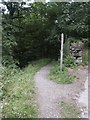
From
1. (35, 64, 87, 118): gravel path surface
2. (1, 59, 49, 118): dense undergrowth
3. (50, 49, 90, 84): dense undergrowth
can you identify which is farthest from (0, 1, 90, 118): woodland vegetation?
(35, 64, 87, 118): gravel path surface

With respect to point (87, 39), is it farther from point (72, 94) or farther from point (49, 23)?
point (72, 94)

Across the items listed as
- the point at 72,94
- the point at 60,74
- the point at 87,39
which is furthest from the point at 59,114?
the point at 87,39

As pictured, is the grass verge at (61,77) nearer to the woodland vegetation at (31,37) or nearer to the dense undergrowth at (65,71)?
the dense undergrowth at (65,71)

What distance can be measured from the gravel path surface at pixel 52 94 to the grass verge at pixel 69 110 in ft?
0.37

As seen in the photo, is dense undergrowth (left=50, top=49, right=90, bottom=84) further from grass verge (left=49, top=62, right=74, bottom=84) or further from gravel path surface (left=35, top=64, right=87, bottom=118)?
gravel path surface (left=35, top=64, right=87, bottom=118)

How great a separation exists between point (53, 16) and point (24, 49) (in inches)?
157

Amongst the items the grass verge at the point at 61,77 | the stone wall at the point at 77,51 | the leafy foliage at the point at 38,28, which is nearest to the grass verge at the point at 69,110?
the grass verge at the point at 61,77

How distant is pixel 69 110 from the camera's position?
631 cm

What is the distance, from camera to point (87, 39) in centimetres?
1431

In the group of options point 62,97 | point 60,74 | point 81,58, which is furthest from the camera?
point 81,58

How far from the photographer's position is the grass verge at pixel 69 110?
6026 mm

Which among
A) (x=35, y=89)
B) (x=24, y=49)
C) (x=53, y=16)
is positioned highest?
(x=53, y=16)

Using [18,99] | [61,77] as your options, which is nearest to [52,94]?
[18,99]

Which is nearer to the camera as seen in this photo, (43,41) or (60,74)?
(60,74)
